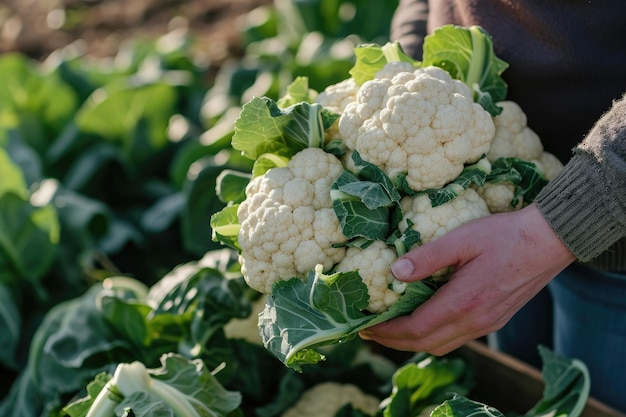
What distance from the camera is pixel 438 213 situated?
1632 mm

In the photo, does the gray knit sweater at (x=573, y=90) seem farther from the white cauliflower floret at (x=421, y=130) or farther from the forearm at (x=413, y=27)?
the white cauliflower floret at (x=421, y=130)

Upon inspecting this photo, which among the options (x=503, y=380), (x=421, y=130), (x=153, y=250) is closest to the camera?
(x=421, y=130)

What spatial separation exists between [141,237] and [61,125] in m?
0.94

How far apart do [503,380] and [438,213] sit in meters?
0.88

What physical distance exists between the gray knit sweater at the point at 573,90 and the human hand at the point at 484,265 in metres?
0.05

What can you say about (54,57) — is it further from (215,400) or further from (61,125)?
(215,400)

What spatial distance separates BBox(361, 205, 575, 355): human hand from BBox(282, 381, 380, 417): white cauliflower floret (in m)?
0.64

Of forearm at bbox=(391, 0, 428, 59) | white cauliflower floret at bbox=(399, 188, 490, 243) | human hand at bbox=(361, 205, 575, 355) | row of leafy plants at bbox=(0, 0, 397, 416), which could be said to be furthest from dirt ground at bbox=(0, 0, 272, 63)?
human hand at bbox=(361, 205, 575, 355)

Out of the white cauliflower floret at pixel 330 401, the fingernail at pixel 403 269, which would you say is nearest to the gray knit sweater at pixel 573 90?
the fingernail at pixel 403 269

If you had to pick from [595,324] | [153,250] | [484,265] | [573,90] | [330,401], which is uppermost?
[573,90]

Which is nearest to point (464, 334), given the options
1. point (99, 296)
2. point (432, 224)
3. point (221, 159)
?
point (432, 224)

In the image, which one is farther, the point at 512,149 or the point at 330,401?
the point at 330,401

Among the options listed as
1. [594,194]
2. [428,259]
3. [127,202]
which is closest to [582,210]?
[594,194]

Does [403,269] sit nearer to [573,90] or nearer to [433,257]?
[433,257]
